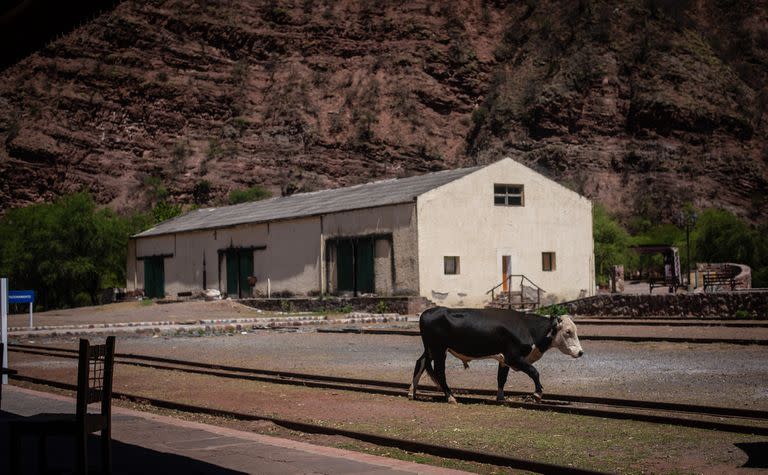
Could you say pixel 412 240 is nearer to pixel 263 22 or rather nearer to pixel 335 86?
pixel 335 86

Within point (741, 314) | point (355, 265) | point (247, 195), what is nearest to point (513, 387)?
point (741, 314)

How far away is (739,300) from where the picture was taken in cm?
2961

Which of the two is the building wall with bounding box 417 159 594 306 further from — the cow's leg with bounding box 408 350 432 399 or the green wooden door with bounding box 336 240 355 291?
the cow's leg with bounding box 408 350 432 399

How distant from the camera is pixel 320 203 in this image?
47.9m

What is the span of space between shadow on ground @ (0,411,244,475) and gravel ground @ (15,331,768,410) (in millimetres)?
6469

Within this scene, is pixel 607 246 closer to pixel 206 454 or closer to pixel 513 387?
pixel 513 387

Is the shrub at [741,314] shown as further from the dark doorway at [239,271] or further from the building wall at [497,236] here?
the dark doorway at [239,271]

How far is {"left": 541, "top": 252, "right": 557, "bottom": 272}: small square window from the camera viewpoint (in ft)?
140

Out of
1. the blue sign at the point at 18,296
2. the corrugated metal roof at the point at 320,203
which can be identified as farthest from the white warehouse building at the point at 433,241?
the blue sign at the point at 18,296

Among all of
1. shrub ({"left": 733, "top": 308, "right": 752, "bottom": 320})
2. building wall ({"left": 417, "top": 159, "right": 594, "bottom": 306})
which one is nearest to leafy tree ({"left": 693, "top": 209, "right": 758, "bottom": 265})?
building wall ({"left": 417, "top": 159, "right": 594, "bottom": 306})

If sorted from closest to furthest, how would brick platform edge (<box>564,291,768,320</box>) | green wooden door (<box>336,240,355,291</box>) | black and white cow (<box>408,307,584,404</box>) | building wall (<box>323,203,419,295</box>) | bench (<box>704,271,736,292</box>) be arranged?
black and white cow (<box>408,307,584,404</box>) < brick platform edge (<box>564,291,768,320</box>) < bench (<box>704,271,736,292</box>) < building wall (<box>323,203,419,295</box>) < green wooden door (<box>336,240,355,291</box>)

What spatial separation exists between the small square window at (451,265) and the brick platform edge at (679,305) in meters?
6.68

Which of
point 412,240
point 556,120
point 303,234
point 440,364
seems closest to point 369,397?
point 440,364

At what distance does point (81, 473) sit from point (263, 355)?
607 inches
